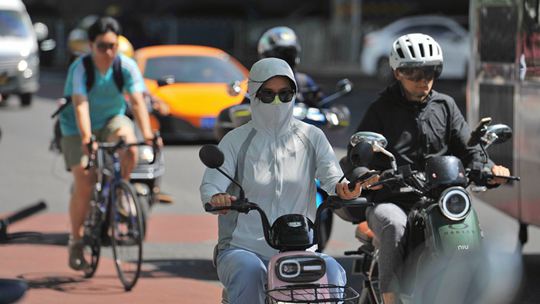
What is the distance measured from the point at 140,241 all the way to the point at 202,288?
Result: 2.12ft

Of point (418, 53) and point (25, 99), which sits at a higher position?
point (418, 53)

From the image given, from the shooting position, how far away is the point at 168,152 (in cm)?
1933

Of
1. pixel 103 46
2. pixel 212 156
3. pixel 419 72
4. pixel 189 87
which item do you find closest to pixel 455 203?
pixel 419 72

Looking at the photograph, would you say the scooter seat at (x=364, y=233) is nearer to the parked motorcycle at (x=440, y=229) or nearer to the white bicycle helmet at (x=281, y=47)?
the parked motorcycle at (x=440, y=229)

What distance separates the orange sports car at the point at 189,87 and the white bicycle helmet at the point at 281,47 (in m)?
8.06

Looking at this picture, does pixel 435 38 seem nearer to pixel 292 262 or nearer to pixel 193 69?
pixel 193 69

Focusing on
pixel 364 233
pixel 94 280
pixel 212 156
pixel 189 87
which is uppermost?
pixel 212 156

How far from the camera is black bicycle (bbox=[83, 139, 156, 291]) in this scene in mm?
9336

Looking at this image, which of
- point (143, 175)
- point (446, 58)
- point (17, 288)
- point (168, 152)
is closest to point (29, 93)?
point (168, 152)

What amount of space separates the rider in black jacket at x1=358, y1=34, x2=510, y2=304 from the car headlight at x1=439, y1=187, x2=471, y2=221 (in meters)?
0.67

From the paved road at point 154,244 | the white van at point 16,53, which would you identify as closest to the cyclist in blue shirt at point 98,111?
the paved road at point 154,244

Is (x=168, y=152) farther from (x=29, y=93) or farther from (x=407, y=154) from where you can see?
(x=407, y=154)

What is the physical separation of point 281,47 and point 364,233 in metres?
3.24

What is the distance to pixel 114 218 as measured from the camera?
9.53m
